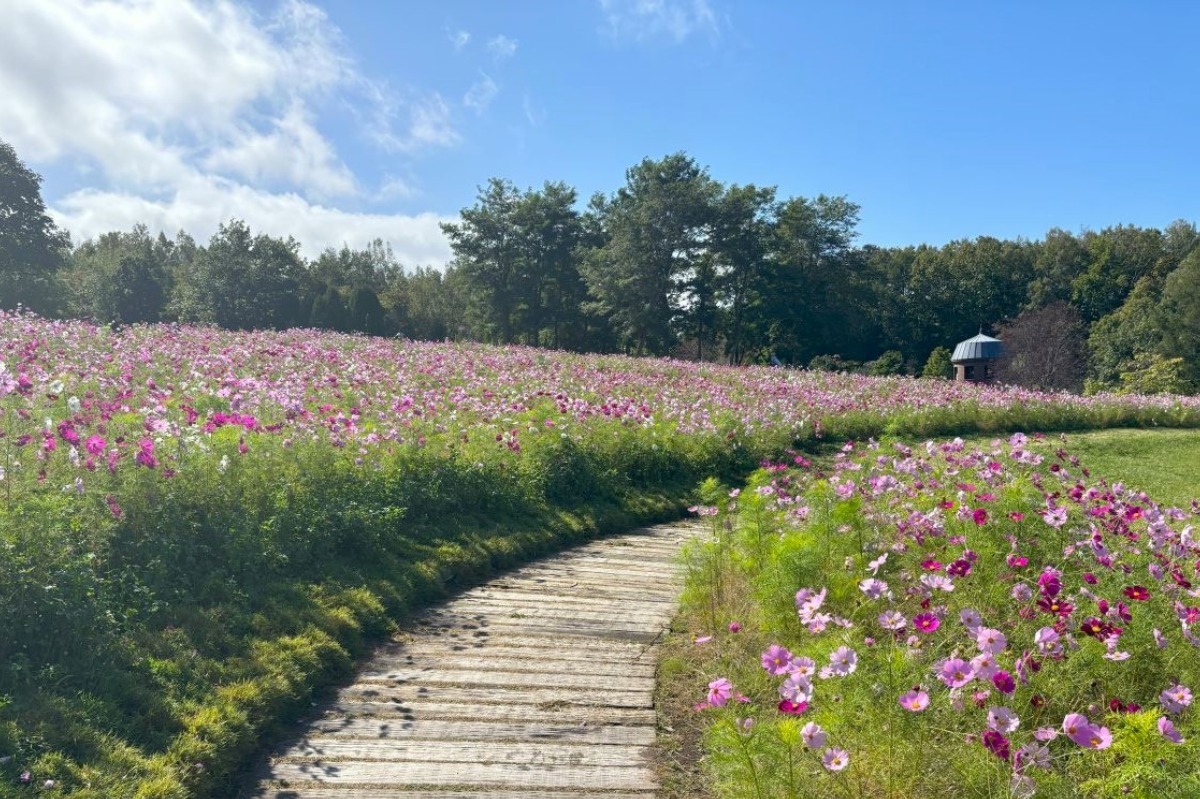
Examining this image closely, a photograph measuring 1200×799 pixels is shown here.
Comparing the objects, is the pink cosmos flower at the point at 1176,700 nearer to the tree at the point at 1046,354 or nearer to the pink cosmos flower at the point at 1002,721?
the pink cosmos flower at the point at 1002,721

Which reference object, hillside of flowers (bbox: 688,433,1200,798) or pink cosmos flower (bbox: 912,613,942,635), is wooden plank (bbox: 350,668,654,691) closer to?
hillside of flowers (bbox: 688,433,1200,798)

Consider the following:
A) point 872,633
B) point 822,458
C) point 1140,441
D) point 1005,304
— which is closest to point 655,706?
point 872,633

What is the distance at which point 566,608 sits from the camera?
17.9 ft

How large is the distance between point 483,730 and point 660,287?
115 feet

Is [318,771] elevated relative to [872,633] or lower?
lower

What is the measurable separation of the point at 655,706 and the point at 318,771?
1.60m

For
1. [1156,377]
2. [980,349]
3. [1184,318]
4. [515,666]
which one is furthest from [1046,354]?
[515,666]

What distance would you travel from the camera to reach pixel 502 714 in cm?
375

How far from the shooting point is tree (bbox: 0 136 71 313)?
35375 mm

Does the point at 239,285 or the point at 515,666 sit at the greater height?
the point at 239,285

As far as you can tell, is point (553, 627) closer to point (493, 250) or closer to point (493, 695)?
point (493, 695)

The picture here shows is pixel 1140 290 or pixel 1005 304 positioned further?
pixel 1005 304

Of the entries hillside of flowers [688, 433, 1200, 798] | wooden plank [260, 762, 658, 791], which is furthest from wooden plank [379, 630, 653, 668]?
wooden plank [260, 762, 658, 791]

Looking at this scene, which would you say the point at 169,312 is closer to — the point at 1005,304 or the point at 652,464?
the point at 652,464
